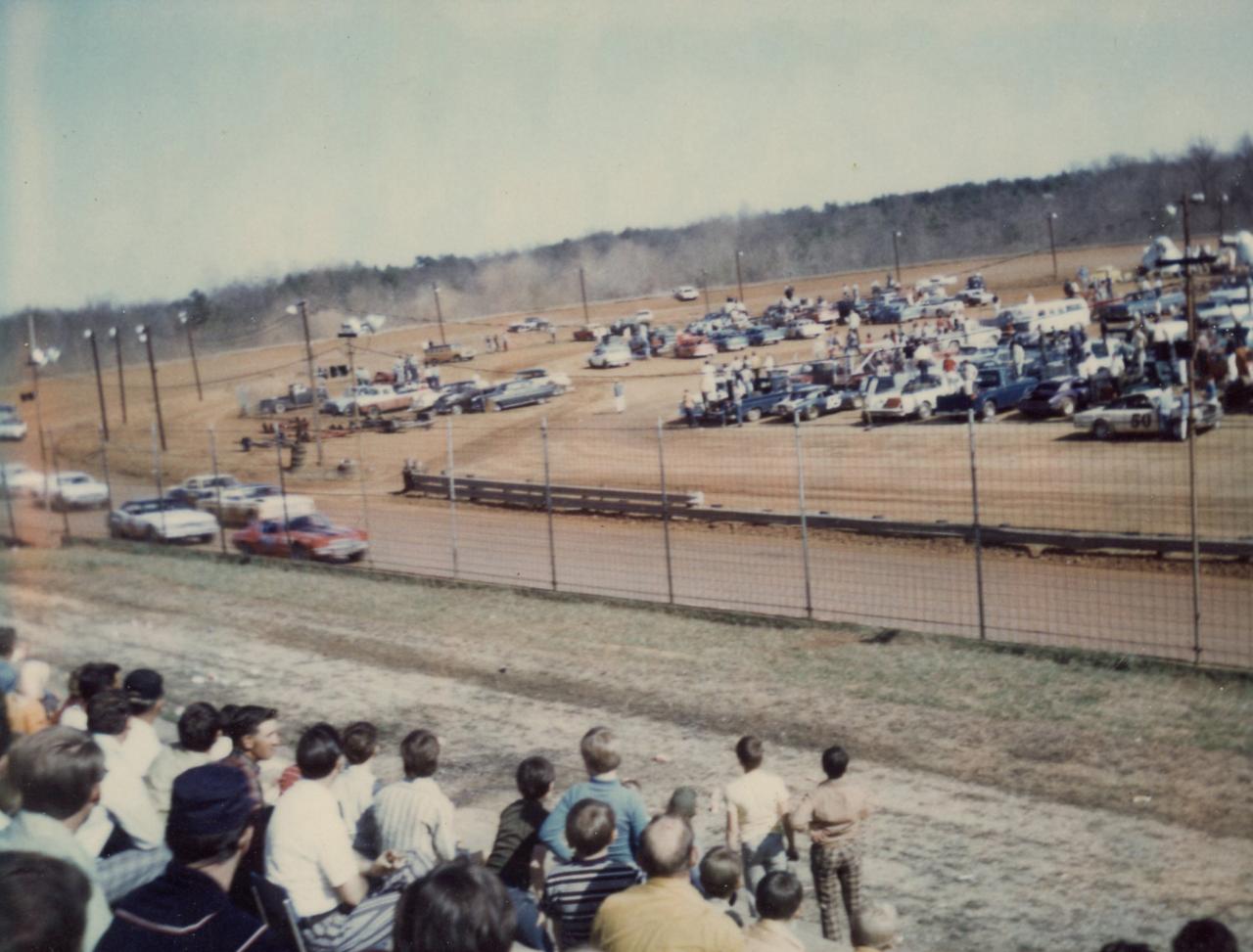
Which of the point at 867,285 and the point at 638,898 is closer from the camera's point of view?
the point at 638,898

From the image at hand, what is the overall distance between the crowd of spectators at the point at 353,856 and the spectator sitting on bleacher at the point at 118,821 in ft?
0.04

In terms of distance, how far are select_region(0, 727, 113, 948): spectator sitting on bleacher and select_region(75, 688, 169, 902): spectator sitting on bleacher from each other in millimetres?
417

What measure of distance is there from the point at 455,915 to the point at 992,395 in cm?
3562

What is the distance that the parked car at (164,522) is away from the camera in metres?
30.8

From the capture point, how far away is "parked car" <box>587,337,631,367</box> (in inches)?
2265

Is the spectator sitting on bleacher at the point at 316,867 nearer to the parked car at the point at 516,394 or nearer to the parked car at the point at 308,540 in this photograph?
the parked car at the point at 308,540

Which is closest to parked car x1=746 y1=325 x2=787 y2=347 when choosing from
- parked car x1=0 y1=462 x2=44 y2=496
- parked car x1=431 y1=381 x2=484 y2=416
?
parked car x1=431 y1=381 x2=484 y2=416

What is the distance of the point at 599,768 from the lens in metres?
6.47

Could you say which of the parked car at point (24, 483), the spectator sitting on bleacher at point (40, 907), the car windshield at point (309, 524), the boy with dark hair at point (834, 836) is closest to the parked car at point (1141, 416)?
the car windshield at point (309, 524)

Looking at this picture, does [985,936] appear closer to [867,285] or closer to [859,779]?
[859,779]

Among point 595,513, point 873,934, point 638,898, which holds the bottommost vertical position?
point 595,513

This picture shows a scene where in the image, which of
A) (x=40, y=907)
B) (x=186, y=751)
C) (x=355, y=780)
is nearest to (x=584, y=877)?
(x=355, y=780)

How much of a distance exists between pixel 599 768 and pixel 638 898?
1916 millimetres

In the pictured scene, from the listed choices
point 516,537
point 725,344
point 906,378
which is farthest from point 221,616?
point 725,344
